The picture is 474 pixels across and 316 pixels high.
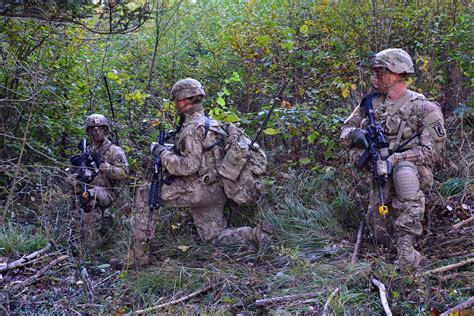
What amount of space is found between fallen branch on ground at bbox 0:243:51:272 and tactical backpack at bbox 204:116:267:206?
2089 millimetres

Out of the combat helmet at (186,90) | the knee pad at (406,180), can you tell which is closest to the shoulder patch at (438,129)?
the knee pad at (406,180)

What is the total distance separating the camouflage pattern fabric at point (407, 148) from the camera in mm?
4953

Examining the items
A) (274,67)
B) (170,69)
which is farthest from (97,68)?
(274,67)

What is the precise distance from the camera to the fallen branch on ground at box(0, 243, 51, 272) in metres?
5.52

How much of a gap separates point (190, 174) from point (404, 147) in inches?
86.4

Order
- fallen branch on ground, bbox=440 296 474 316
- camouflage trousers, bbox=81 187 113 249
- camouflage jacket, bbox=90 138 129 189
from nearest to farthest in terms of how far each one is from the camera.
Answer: fallen branch on ground, bbox=440 296 474 316
camouflage trousers, bbox=81 187 113 249
camouflage jacket, bbox=90 138 129 189

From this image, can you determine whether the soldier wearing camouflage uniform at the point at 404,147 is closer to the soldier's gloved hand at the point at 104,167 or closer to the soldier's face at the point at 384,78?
the soldier's face at the point at 384,78

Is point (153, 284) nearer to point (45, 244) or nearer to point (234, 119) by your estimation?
point (45, 244)

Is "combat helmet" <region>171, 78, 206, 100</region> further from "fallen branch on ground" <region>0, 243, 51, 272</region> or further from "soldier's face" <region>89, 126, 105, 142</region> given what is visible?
"fallen branch on ground" <region>0, 243, 51, 272</region>

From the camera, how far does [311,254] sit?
18.0 ft

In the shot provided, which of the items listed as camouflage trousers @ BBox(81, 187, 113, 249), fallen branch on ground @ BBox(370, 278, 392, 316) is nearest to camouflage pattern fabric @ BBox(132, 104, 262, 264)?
camouflage trousers @ BBox(81, 187, 113, 249)

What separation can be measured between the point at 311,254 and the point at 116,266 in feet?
6.81

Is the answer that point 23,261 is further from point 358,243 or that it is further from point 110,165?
point 358,243

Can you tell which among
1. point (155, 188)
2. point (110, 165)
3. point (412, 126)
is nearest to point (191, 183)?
point (155, 188)
